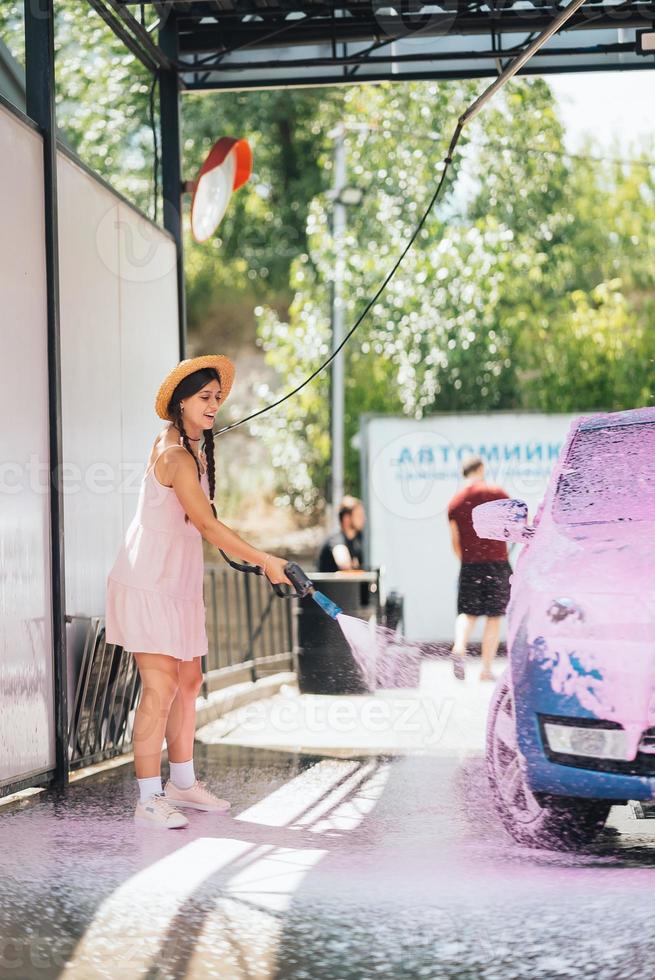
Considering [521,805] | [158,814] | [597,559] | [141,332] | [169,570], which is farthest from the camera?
[141,332]

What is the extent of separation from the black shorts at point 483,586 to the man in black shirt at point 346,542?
2.80m

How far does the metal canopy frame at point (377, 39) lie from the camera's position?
401 inches

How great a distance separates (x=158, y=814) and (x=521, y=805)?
167 centimetres

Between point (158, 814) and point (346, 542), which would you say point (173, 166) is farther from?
point (158, 814)

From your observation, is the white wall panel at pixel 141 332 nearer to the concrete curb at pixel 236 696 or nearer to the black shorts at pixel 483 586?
the concrete curb at pixel 236 696

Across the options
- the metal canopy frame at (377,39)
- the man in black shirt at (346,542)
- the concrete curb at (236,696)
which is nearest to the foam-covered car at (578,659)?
the concrete curb at (236,696)

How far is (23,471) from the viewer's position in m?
7.31

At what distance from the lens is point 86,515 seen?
27.9 feet

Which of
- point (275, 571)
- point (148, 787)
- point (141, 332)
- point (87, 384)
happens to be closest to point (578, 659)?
point (275, 571)

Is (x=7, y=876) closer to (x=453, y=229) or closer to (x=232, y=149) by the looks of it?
(x=232, y=149)

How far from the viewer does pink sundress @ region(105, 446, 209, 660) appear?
6.58m

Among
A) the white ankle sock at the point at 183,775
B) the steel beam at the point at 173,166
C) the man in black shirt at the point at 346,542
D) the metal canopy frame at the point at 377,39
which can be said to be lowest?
the white ankle sock at the point at 183,775

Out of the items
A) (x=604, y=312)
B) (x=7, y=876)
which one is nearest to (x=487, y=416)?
(x=604, y=312)

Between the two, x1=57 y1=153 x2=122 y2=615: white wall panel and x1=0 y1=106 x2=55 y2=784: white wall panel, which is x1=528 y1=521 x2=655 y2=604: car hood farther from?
x1=57 y1=153 x2=122 y2=615: white wall panel
